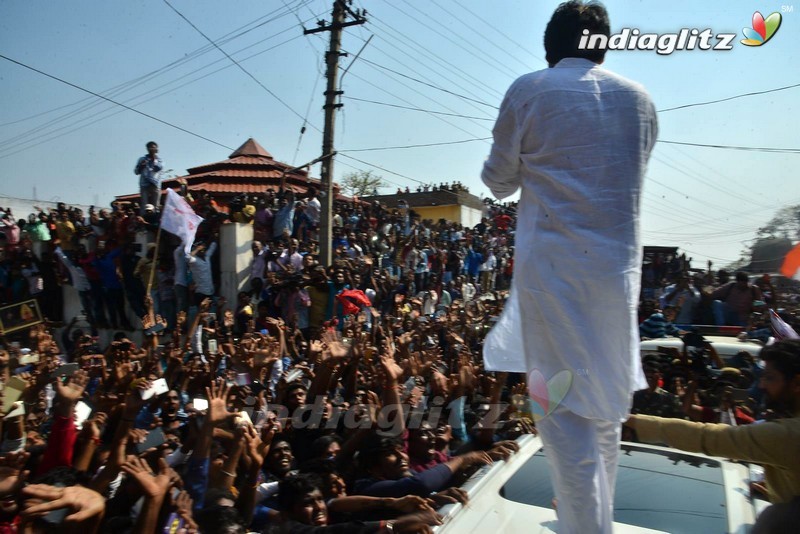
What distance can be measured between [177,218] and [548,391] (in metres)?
6.31

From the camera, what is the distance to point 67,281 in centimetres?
1073

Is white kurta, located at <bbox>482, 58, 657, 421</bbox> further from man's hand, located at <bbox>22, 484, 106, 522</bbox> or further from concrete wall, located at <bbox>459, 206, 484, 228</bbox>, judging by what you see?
concrete wall, located at <bbox>459, 206, 484, 228</bbox>

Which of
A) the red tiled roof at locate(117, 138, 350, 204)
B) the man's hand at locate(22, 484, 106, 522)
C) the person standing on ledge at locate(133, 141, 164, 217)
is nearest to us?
the man's hand at locate(22, 484, 106, 522)

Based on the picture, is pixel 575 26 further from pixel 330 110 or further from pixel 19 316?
pixel 330 110

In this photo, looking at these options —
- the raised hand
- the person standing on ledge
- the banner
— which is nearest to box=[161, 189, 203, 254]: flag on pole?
the banner

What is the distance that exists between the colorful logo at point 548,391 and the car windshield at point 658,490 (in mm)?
725

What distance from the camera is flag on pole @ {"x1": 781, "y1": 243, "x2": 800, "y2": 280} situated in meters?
4.00

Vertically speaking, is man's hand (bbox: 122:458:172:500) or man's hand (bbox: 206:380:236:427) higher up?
man's hand (bbox: 206:380:236:427)

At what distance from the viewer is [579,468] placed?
181 cm

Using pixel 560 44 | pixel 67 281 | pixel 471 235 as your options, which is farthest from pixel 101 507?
pixel 471 235

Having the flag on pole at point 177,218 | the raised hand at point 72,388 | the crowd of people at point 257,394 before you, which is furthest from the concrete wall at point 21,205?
the raised hand at point 72,388

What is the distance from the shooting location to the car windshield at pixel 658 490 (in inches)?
91.0

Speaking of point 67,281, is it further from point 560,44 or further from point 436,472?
point 560,44

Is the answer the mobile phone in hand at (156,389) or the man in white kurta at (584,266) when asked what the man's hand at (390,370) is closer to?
the mobile phone in hand at (156,389)
